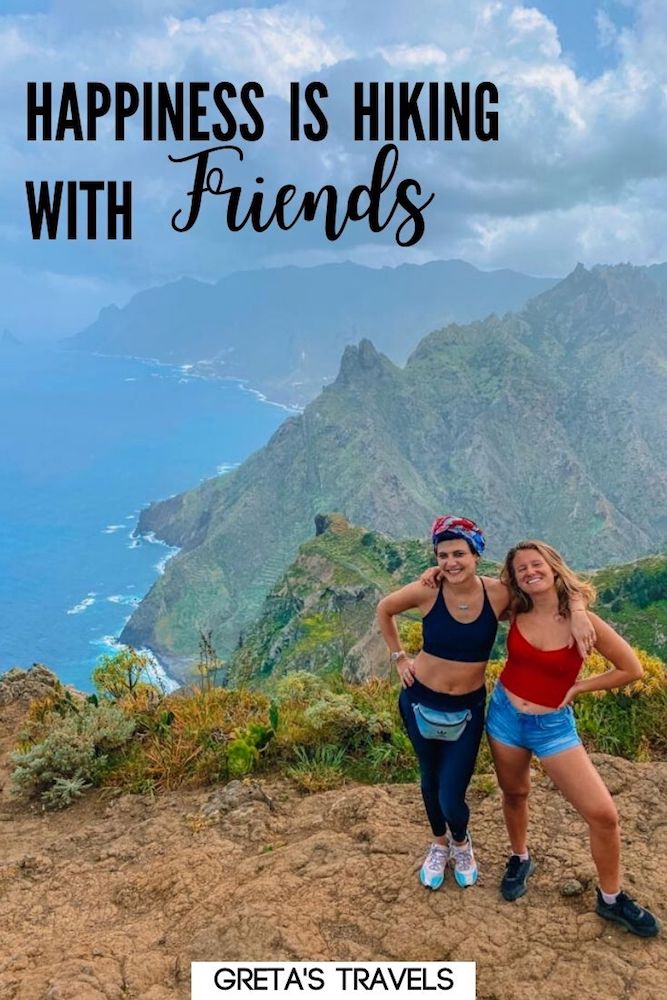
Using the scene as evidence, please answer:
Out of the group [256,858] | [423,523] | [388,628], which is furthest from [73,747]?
[423,523]

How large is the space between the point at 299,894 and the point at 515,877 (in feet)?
4.37

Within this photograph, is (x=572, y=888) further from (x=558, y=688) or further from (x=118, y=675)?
(x=118, y=675)

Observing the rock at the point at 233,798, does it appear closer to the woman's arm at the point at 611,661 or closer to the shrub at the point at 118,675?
the shrub at the point at 118,675

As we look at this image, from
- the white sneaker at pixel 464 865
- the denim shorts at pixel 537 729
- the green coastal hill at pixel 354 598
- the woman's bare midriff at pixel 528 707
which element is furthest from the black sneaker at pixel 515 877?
the green coastal hill at pixel 354 598

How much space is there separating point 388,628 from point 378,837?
173cm

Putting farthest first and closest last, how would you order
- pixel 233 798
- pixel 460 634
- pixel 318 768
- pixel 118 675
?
pixel 118 675 → pixel 318 768 → pixel 233 798 → pixel 460 634

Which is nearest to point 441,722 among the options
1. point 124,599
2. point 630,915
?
point 630,915

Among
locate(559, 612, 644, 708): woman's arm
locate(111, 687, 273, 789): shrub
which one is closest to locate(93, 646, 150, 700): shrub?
locate(111, 687, 273, 789): shrub

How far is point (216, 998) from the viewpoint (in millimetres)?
3660

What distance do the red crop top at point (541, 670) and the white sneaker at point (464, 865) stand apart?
1191mm

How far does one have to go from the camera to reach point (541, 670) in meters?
3.83

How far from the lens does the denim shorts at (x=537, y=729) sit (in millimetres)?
3838

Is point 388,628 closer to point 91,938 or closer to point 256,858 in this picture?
point 256,858

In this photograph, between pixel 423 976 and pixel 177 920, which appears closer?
pixel 423 976
